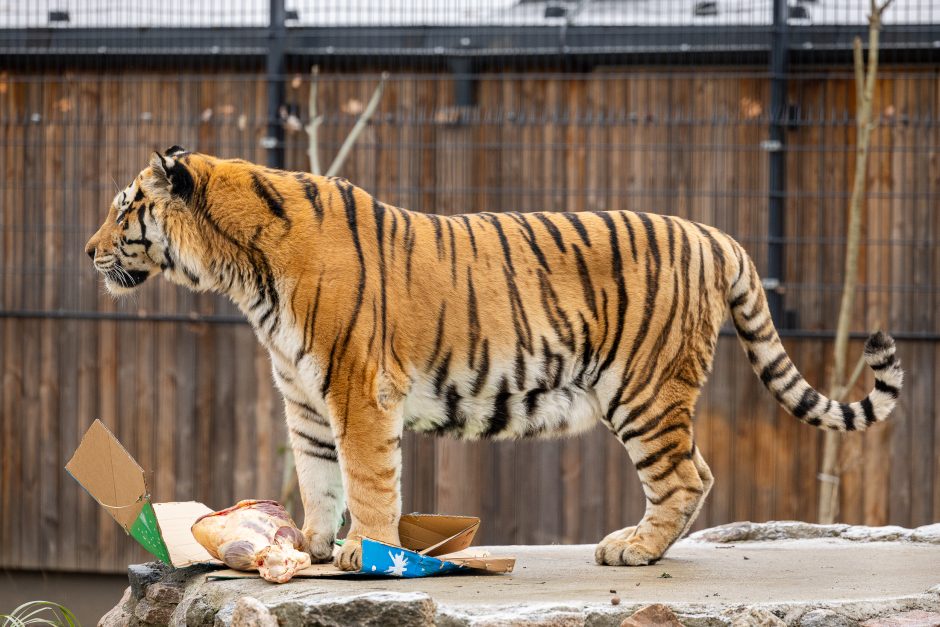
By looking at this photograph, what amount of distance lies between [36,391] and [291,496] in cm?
177

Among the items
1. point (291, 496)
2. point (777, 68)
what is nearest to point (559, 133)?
point (777, 68)

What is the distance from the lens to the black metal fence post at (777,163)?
7047 mm

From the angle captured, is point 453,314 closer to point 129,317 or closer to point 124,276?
point 124,276

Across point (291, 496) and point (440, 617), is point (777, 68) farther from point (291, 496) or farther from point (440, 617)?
point (440, 617)

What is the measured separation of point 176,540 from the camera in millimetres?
4223

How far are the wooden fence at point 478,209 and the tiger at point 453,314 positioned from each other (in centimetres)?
286

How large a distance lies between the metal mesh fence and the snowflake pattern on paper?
3.73 meters

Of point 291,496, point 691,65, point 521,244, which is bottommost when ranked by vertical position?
point 291,496

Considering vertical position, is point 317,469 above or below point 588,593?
above

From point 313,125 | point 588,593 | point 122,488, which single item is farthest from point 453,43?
point 588,593

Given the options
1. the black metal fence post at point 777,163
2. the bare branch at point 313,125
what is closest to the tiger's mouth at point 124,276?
the bare branch at point 313,125

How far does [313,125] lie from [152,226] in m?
3.13

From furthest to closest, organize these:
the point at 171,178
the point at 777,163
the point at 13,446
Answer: the point at 13,446, the point at 777,163, the point at 171,178

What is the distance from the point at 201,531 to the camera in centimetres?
405
